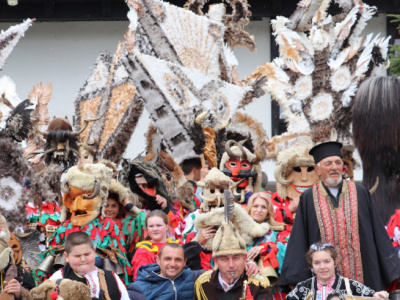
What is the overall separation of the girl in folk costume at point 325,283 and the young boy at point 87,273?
1.24 m

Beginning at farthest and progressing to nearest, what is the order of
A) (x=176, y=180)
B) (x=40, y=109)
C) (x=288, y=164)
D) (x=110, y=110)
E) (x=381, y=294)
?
(x=40, y=109) → (x=110, y=110) → (x=176, y=180) → (x=288, y=164) → (x=381, y=294)

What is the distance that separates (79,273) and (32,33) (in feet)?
30.3

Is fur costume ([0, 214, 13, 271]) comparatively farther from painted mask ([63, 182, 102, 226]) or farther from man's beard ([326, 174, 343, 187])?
man's beard ([326, 174, 343, 187])

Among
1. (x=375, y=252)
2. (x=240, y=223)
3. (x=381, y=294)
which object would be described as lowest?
(x=381, y=294)

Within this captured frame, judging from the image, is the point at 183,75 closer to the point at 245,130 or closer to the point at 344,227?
the point at 245,130

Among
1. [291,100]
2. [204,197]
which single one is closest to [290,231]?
[204,197]

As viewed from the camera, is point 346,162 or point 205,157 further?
point 205,157

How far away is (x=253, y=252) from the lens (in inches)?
314

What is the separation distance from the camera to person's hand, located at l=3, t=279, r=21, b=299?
6.70 meters

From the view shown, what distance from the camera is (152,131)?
1138cm

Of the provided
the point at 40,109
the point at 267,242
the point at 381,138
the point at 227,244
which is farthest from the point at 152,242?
the point at 40,109

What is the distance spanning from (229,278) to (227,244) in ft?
0.81

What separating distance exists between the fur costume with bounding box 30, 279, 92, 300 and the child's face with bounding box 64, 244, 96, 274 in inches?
18.1

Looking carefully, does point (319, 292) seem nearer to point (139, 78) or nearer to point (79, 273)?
point (79, 273)
